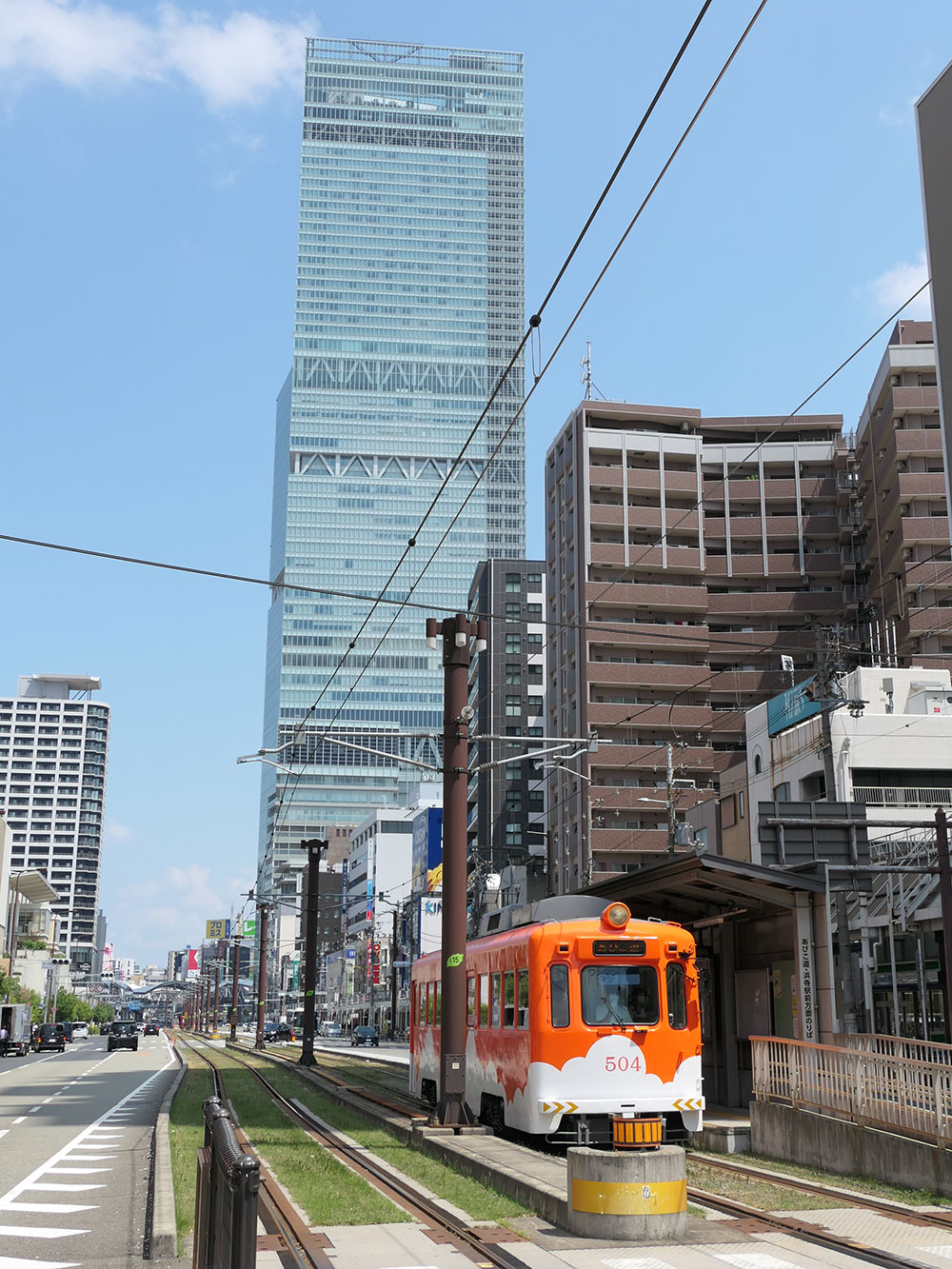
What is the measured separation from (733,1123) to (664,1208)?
27.6 feet

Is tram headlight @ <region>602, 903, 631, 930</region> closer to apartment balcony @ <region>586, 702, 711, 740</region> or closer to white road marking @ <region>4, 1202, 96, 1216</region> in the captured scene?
white road marking @ <region>4, 1202, 96, 1216</region>

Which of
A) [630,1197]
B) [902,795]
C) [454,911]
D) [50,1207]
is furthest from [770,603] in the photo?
[630,1197]

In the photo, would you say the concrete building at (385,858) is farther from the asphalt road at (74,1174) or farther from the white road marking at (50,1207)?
the white road marking at (50,1207)

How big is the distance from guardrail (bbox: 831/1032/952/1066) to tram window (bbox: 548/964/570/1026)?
11.9 feet

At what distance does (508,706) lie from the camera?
372ft

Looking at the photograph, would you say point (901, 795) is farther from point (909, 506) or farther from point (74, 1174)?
point (74, 1174)

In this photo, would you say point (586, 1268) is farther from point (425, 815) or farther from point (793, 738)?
point (425, 815)

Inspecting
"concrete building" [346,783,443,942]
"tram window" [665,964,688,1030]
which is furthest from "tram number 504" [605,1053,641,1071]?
"concrete building" [346,783,443,942]

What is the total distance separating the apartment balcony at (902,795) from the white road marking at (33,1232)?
39.0m

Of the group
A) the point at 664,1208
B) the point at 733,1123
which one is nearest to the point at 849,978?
the point at 733,1123

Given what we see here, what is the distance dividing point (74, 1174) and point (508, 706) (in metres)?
96.8

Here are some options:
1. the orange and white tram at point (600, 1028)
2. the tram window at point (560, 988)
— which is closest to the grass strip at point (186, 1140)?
the orange and white tram at point (600, 1028)

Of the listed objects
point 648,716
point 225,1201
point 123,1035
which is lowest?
point 123,1035

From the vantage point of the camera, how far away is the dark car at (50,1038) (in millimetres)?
79562
